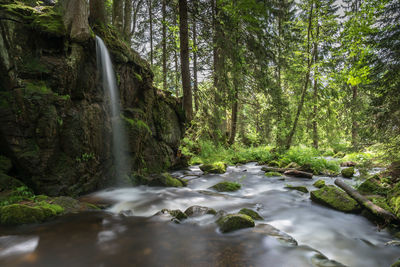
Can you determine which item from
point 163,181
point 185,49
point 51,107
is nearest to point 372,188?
point 163,181

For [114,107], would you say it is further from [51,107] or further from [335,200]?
[335,200]

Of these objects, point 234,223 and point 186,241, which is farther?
point 234,223

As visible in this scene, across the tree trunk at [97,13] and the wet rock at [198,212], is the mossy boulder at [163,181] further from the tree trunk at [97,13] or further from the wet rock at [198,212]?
the tree trunk at [97,13]

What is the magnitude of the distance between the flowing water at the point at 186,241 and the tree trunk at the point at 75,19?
4.93 m

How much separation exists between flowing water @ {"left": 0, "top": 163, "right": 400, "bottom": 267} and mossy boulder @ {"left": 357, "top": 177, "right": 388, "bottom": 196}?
112cm

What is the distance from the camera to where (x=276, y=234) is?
3725 mm

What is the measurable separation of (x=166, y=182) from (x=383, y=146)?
6.22 m

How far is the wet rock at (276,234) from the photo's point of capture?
11.4 ft

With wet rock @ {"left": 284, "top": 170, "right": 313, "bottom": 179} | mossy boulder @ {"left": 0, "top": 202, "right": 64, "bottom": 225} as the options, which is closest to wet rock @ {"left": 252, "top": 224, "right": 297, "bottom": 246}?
mossy boulder @ {"left": 0, "top": 202, "right": 64, "bottom": 225}

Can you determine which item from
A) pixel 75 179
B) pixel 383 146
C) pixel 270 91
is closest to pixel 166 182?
pixel 75 179

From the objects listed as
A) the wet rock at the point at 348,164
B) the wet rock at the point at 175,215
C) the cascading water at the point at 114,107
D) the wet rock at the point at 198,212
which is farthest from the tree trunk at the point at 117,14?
the wet rock at the point at 348,164

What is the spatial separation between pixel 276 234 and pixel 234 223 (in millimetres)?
762

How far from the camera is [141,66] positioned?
8.90 meters

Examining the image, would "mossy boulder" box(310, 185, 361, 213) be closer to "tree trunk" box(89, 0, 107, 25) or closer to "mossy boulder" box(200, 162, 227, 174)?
"mossy boulder" box(200, 162, 227, 174)
